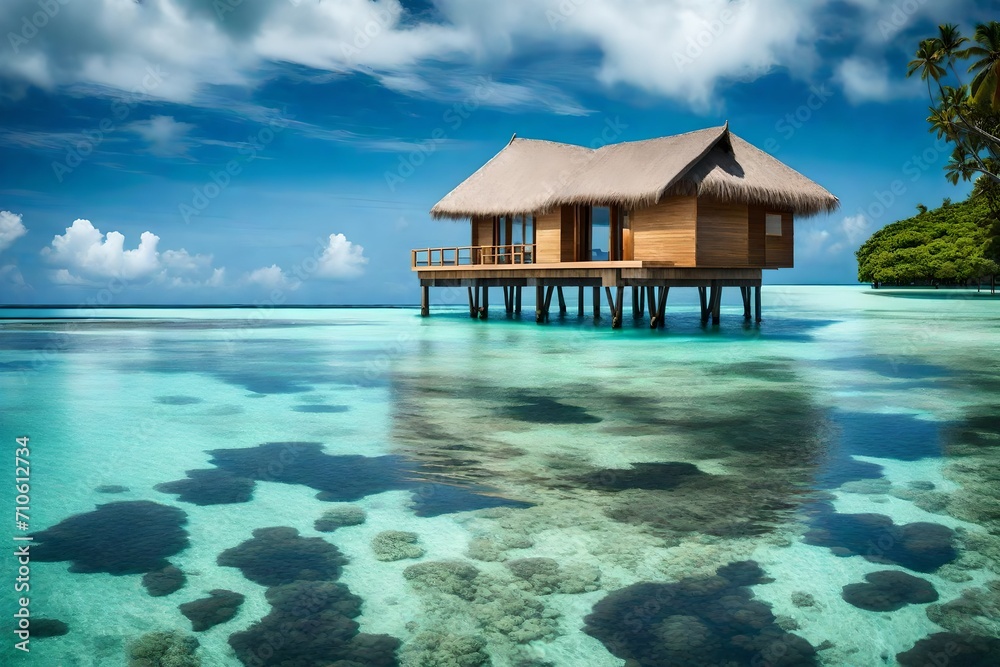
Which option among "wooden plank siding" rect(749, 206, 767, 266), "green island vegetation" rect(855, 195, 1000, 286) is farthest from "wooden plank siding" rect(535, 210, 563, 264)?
"green island vegetation" rect(855, 195, 1000, 286)

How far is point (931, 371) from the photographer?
13.0 metres

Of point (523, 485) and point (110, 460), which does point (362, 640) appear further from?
point (110, 460)

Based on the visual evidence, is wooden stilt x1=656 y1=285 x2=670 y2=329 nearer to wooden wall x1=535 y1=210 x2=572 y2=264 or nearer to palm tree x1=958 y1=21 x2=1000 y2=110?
wooden wall x1=535 y1=210 x2=572 y2=264

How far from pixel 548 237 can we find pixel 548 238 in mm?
29

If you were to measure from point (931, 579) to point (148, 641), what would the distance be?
3.68 meters

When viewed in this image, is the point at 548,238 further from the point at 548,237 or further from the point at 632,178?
the point at 632,178

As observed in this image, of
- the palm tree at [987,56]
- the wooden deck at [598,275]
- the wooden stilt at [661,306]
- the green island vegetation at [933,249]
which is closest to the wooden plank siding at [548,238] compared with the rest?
the wooden deck at [598,275]

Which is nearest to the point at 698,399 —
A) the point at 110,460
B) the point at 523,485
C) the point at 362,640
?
the point at 523,485

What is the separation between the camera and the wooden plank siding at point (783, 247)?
2252cm

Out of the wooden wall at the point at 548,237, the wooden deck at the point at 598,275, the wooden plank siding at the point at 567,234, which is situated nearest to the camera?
the wooden deck at the point at 598,275

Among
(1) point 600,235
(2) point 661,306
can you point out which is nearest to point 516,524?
(2) point 661,306

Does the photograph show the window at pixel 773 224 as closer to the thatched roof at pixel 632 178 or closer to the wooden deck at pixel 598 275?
the thatched roof at pixel 632 178

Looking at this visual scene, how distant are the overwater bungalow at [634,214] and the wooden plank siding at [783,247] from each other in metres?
0.03

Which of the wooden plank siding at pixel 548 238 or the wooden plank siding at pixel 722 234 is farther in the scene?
the wooden plank siding at pixel 548 238
